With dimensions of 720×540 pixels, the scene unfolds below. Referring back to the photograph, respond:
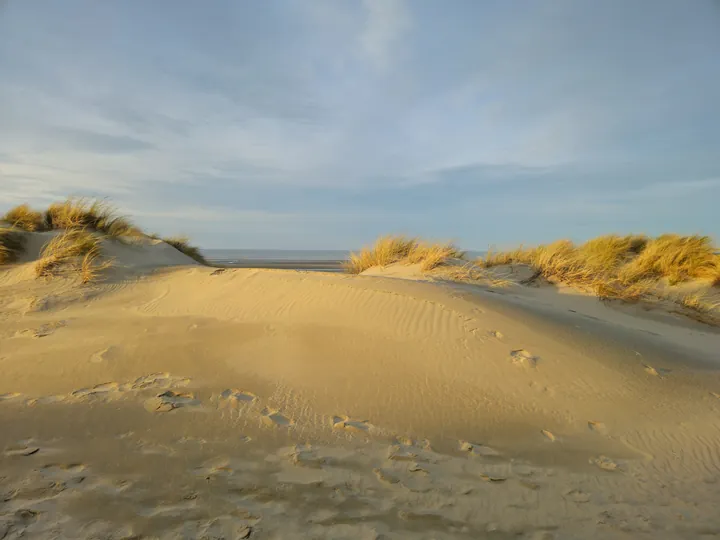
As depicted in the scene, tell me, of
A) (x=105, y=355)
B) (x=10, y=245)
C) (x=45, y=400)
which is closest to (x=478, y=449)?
(x=45, y=400)

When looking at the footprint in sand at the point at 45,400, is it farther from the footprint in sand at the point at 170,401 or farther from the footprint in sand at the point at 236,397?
the footprint in sand at the point at 236,397

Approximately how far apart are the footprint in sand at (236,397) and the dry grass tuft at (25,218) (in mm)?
7511

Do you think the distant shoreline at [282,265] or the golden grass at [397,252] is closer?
the golden grass at [397,252]

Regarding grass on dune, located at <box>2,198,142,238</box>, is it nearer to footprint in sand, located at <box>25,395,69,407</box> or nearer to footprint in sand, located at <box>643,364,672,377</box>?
footprint in sand, located at <box>25,395,69,407</box>

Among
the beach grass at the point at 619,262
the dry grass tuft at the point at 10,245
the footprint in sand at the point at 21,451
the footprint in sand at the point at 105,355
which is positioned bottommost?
the footprint in sand at the point at 21,451

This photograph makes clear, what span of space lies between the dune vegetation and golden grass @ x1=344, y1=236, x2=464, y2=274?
517 centimetres

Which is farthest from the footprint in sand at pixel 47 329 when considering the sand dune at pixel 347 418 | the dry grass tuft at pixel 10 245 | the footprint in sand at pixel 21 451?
the dry grass tuft at pixel 10 245

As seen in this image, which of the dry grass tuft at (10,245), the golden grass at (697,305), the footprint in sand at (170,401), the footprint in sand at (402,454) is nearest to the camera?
the footprint in sand at (402,454)

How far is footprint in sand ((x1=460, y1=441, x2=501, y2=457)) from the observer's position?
240 centimetres

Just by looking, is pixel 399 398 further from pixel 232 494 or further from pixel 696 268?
pixel 696 268

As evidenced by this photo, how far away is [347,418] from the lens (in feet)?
9.09

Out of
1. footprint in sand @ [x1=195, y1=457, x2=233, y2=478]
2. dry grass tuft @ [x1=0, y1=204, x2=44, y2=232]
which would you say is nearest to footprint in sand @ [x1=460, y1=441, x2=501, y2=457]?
footprint in sand @ [x1=195, y1=457, x2=233, y2=478]

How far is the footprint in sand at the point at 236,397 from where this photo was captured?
9.43 ft

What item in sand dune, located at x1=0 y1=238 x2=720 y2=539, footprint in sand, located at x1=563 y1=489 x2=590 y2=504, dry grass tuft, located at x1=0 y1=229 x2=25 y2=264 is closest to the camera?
sand dune, located at x1=0 y1=238 x2=720 y2=539
